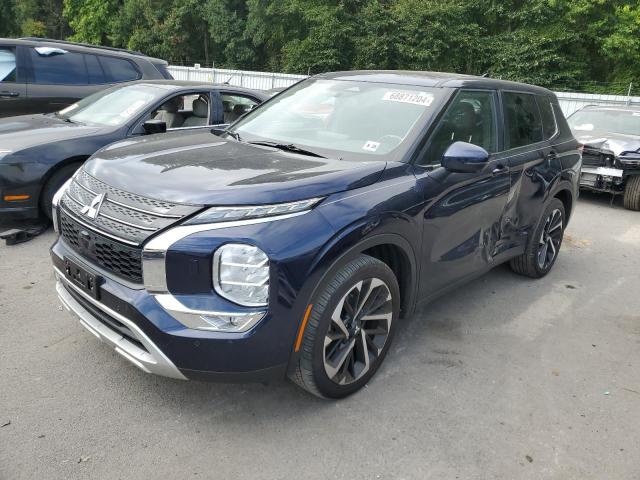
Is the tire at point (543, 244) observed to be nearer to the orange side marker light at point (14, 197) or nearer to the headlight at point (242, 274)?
the headlight at point (242, 274)

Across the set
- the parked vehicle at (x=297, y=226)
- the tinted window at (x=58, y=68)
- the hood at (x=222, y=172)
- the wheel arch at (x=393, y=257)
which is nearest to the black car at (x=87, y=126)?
the tinted window at (x=58, y=68)

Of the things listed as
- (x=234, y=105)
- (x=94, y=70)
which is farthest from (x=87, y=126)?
(x=94, y=70)

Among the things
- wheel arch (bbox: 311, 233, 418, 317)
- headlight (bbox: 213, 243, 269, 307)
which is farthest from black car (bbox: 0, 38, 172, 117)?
headlight (bbox: 213, 243, 269, 307)

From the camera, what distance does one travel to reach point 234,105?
6.75 meters

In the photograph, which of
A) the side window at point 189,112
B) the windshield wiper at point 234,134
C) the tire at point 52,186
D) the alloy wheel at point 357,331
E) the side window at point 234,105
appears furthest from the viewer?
the side window at point 234,105

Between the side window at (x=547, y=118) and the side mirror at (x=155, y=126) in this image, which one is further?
the side mirror at (x=155, y=126)

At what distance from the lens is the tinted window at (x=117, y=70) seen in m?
7.92

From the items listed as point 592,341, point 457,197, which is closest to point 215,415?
point 457,197

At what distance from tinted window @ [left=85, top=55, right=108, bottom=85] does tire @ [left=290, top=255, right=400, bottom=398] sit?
6555 millimetres

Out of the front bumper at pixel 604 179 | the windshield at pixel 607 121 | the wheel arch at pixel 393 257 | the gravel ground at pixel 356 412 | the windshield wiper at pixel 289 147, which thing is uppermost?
the windshield wiper at pixel 289 147

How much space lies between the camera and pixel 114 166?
294 cm

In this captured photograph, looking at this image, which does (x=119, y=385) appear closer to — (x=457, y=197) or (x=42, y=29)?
(x=457, y=197)

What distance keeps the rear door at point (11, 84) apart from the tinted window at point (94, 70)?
875mm

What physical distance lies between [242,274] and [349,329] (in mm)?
772
